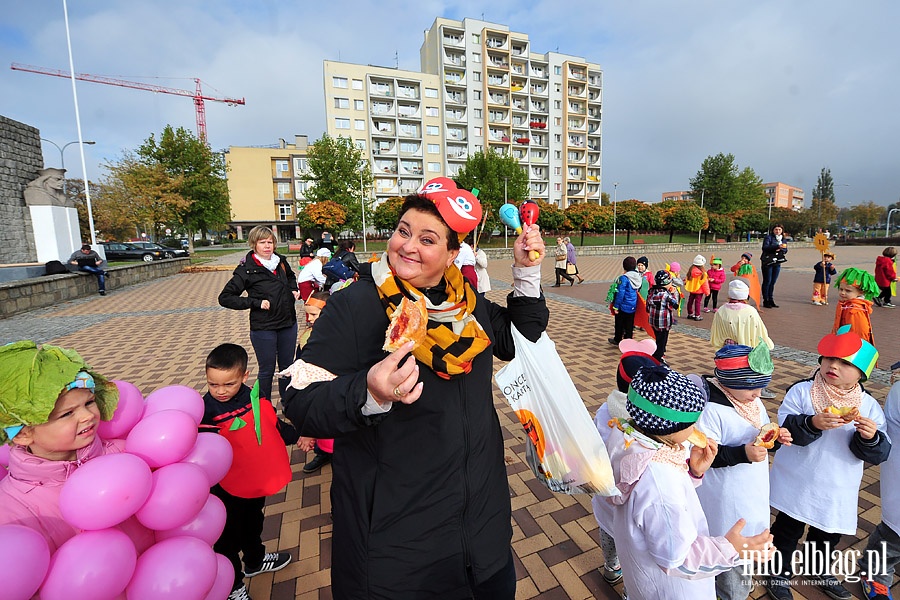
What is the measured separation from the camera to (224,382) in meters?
2.44

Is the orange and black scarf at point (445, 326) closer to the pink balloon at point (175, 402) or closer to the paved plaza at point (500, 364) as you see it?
the pink balloon at point (175, 402)

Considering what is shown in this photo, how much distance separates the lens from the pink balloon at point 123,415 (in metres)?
1.82

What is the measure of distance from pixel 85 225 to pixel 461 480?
156ft

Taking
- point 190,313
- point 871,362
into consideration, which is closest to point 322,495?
point 871,362

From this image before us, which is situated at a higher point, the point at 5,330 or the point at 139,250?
the point at 139,250

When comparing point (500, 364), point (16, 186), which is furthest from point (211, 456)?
point (16, 186)

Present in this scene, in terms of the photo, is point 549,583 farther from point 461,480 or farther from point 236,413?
point 236,413

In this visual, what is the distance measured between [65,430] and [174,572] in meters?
0.68

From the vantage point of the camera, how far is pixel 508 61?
184ft

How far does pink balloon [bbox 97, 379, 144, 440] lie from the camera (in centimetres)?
182

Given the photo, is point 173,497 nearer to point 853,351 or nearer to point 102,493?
point 102,493

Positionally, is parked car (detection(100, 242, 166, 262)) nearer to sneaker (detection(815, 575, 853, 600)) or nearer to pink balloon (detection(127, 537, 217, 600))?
pink balloon (detection(127, 537, 217, 600))

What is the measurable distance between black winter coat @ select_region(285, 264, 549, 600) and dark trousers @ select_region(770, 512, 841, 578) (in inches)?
84.1

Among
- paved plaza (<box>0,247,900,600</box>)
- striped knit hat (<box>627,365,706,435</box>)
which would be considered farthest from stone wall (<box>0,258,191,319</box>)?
striped knit hat (<box>627,365,706,435</box>)
